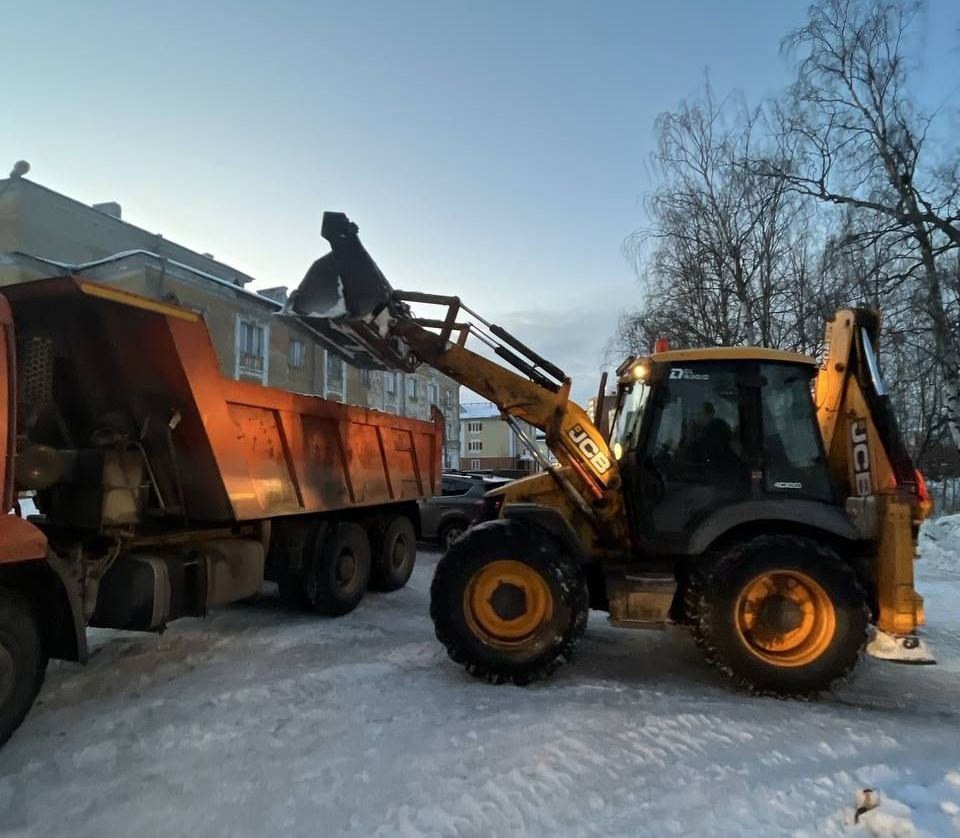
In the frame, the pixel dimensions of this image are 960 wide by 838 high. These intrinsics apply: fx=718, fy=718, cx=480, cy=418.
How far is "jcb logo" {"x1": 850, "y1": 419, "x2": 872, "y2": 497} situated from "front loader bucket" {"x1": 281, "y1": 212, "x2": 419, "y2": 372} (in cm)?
364

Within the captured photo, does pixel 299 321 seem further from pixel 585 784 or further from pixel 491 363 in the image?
pixel 585 784

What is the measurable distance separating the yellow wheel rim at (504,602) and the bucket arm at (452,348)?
80 centimetres

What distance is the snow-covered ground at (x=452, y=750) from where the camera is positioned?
327cm

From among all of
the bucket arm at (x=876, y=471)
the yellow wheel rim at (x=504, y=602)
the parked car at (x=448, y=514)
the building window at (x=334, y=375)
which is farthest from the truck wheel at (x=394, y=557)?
the building window at (x=334, y=375)

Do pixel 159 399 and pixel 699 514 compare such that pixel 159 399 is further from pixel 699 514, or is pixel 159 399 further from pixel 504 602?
pixel 699 514

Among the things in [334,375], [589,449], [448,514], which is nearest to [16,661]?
[589,449]

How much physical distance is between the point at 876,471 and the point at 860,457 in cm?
22

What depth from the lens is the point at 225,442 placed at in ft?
18.3

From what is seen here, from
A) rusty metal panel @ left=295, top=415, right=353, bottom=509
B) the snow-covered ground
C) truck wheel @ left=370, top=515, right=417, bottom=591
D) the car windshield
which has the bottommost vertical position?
the snow-covered ground

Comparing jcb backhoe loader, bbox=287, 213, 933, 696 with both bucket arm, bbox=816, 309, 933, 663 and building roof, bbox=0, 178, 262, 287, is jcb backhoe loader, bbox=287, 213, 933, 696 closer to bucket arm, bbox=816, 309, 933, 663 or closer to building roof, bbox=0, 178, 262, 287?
bucket arm, bbox=816, 309, 933, 663

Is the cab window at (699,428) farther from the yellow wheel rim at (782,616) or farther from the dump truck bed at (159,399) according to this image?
the dump truck bed at (159,399)

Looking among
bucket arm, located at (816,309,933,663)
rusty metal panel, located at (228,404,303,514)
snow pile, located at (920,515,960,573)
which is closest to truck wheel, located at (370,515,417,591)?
rusty metal panel, located at (228,404,303,514)

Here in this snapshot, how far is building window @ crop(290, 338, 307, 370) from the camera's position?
108 ft

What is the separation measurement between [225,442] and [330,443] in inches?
67.0
